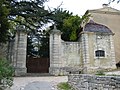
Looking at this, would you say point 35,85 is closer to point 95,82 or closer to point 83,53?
point 95,82

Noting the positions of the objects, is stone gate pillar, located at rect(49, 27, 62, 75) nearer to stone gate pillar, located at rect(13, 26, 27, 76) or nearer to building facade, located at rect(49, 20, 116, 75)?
building facade, located at rect(49, 20, 116, 75)

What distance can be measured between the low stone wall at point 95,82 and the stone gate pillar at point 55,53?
800 centimetres

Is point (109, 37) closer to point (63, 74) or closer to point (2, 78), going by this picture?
point (63, 74)

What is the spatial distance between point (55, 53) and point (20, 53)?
3.40m

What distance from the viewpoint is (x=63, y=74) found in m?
18.6

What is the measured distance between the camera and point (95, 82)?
7.51 meters

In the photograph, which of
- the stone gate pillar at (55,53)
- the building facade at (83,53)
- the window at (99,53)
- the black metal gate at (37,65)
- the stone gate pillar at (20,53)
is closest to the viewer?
the stone gate pillar at (20,53)

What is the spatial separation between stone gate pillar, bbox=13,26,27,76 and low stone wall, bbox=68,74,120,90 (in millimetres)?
8731

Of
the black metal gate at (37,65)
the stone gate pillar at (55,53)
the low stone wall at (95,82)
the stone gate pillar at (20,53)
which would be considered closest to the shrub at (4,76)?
the low stone wall at (95,82)

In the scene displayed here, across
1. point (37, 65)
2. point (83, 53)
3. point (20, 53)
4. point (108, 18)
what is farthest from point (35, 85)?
point (108, 18)

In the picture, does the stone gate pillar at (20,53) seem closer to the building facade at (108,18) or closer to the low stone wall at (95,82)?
the low stone wall at (95,82)

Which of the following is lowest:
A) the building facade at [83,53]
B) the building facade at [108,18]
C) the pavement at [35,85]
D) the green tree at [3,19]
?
the pavement at [35,85]

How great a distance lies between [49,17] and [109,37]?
6.88 m

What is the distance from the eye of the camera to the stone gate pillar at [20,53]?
715 inches
